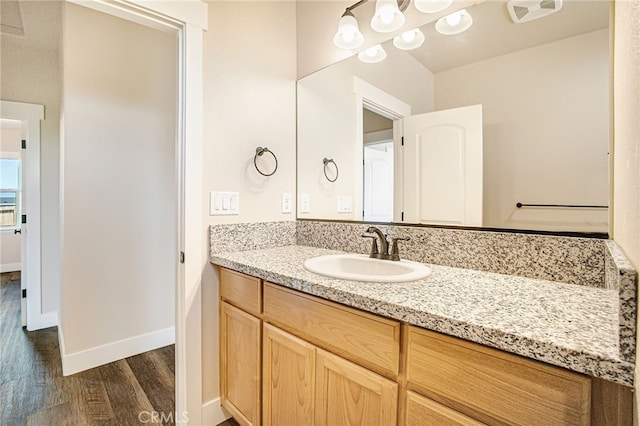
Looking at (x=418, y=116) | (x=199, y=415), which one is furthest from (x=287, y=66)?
(x=199, y=415)

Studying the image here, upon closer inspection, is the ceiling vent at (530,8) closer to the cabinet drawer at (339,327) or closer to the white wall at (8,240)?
the cabinet drawer at (339,327)

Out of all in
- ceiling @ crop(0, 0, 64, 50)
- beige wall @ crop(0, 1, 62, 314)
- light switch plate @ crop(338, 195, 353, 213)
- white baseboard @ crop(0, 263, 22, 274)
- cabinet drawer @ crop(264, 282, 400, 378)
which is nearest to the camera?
cabinet drawer @ crop(264, 282, 400, 378)

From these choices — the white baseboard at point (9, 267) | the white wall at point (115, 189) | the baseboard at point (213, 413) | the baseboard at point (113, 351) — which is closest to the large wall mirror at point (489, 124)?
the baseboard at point (213, 413)

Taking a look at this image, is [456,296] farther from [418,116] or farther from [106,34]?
[106,34]

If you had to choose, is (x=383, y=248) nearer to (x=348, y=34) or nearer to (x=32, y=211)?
(x=348, y=34)

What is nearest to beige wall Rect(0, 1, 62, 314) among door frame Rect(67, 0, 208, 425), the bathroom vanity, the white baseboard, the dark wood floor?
the dark wood floor

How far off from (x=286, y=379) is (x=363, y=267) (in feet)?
1.81

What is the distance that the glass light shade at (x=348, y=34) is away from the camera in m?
1.58

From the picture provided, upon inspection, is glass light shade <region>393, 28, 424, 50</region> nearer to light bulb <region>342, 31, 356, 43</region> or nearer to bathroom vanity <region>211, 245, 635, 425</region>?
light bulb <region>342, 31, 356, 43</region>

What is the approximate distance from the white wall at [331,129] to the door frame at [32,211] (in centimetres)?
259

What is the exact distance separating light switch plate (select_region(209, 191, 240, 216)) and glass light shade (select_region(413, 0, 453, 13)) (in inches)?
46.8

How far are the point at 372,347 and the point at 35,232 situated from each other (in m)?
3.37

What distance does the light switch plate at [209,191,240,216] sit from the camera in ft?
5.19

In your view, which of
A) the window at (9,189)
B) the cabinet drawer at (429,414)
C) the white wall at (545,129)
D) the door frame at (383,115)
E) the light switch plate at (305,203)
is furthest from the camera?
the window at (9,189)
